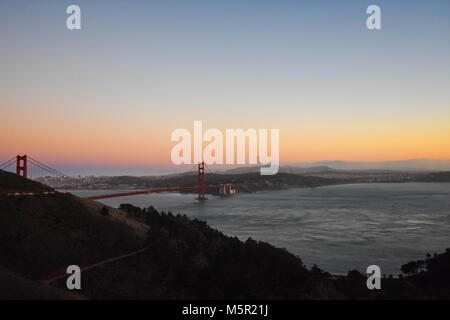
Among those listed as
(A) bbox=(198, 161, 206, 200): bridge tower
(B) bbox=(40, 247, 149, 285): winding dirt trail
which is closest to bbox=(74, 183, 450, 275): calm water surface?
(B) bbox=(40, 247, 149, 285): winding dirt trail

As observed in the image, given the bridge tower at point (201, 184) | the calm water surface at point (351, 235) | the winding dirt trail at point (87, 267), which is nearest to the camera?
the winding dirt trail at point (87, 267)

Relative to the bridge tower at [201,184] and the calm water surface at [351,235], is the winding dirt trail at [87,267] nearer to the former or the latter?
the calm water surface at [351,235]

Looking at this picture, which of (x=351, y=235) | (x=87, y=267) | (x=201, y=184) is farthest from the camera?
(x=201, y=184)

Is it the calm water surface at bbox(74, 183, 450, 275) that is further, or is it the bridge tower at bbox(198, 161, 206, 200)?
the bridge tower at bbox(198, 161, 206, 200)

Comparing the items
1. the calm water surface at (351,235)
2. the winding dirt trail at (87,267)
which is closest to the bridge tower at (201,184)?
the calm water surface at (351,235)

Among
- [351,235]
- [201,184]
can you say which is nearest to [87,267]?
[351,235]

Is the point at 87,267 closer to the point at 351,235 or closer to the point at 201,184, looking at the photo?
the point at 351,235

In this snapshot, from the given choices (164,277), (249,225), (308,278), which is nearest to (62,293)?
(164,277)

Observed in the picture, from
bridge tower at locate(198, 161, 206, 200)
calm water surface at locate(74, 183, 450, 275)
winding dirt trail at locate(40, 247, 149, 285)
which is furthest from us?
bridge tower at locate(198, 161, 206, 200)

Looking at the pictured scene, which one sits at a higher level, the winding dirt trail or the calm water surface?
the winding dirt trail

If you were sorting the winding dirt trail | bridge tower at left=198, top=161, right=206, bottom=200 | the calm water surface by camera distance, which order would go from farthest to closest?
bridge tower at left=198, top=161, right=206, bottom=200 → the calm water surface → the winding dirt trail

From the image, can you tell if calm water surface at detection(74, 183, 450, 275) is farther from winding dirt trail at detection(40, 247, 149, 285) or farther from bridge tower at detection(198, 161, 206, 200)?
bridge tower at detection(198, 161, 206, 200)
